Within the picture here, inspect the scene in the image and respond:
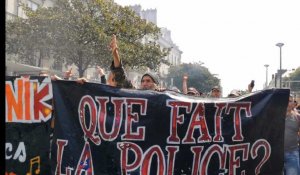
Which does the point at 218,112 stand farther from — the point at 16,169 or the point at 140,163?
the point at 16,169

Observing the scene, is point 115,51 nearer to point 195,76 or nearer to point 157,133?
point 157,133

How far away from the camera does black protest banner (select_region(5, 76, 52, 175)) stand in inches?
159

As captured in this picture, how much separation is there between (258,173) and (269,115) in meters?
0.68

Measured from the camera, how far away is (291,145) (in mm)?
5574

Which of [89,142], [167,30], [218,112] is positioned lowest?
[89,142]

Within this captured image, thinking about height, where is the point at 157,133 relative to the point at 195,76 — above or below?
below

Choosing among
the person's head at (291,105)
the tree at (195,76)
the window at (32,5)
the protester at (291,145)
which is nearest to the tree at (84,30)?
the window at (32,5)

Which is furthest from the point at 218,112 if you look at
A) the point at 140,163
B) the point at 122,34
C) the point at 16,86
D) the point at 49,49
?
the point at 49,49

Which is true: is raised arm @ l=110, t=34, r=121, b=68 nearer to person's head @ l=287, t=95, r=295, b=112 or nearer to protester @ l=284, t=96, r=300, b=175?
protester @ l=284, t=96, r=300, b=175

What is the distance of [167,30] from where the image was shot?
269 feet

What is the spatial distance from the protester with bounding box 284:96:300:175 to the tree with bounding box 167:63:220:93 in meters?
53.7

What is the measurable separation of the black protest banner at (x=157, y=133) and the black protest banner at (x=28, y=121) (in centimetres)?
10

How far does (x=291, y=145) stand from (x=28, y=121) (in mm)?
3480

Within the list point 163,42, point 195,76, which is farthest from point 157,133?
point 163,42
